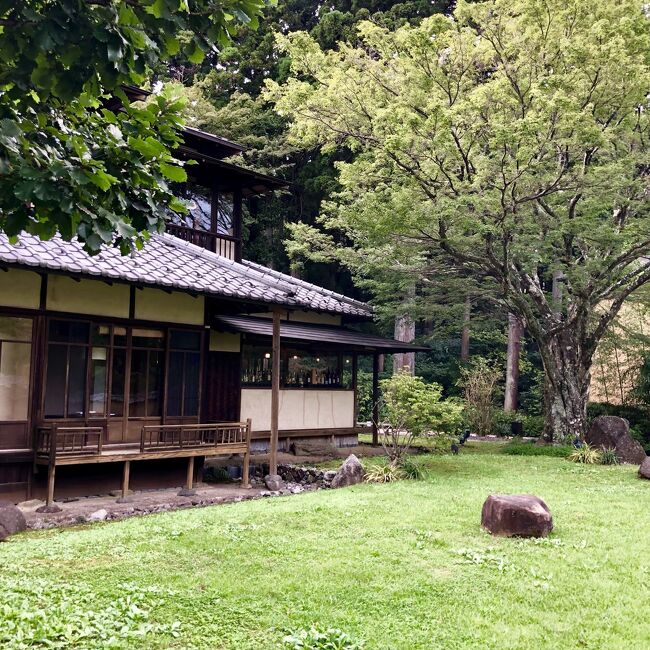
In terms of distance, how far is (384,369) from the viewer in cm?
2872

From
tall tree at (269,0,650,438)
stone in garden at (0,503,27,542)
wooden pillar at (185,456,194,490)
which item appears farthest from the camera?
tall tree at (269,0,650,438)

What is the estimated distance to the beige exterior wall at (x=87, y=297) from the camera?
414 inches

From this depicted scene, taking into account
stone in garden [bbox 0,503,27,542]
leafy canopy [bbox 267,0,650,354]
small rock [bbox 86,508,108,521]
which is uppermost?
leafy canopy [bbox 267,0,650,354]

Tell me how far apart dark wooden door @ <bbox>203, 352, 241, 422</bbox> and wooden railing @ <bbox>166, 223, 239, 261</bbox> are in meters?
2.61

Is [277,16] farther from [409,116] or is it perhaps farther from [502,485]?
[502,485]

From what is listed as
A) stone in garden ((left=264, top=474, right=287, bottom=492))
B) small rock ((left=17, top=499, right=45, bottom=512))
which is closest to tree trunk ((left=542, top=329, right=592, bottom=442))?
stone in garden ((left=264, top=474, right=287, bottom=492))

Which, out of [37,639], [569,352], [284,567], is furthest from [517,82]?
[37,639]

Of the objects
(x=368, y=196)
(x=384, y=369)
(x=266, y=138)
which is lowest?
(x=384, y=369)

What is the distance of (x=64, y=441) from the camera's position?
1023 cm

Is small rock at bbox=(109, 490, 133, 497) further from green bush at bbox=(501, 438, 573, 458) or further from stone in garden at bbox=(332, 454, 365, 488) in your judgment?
green bush at bbox=(501, 438, 573, 458)

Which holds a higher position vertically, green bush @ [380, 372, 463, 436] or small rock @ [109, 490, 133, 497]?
green bush @ [380, 372, 463, 436]

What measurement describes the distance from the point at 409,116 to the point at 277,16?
16.3 m

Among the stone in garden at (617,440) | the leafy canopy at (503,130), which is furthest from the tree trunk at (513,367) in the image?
the stone in garden at (617,440)

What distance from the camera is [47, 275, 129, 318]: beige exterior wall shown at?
10508 mm
